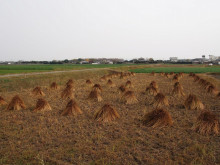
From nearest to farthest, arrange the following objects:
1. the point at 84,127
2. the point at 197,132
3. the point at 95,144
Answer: the point at 95,144
the point at 197,132
the point at 84,127

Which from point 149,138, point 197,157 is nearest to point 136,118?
point 149,138

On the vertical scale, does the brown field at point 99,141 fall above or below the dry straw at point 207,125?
below

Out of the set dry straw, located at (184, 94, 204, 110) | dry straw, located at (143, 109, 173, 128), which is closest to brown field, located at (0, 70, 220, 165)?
dry straw, located at (143, 109, 173, 128)

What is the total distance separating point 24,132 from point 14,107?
410cm

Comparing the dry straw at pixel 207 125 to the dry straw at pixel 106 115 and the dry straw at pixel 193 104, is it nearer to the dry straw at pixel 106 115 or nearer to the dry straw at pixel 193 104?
the dry straw at pixel 193 104

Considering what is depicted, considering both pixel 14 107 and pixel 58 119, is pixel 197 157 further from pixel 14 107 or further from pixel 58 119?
pixel 14 107

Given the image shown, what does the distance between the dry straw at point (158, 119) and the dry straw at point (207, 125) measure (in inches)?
39.3

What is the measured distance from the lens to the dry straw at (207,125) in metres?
7.15

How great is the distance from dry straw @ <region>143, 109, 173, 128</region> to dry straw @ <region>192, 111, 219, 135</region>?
Result: 1.00m

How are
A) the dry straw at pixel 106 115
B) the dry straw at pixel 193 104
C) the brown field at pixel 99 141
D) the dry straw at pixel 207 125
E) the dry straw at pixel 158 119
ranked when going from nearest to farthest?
the brown field at pixel 99 141, the dry straw at pixel 207 125, the dry straw at pixel 158 119, the dry straw at pixel 106 115, the dry straw at pixel 193 104

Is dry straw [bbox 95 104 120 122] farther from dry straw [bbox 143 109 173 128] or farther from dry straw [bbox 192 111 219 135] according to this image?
dry straw [bbox 192 111 219 135]

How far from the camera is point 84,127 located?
7887 millimetres

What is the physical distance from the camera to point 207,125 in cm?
732

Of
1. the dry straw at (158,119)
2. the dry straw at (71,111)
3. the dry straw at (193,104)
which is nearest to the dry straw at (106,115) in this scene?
the dry straw at (71,111)
